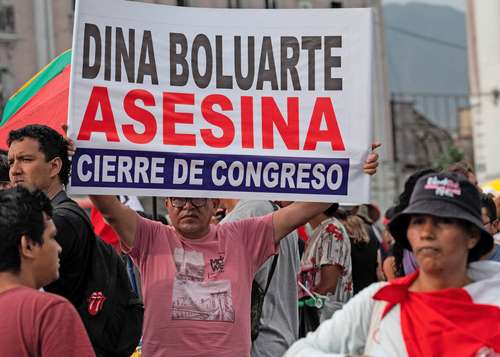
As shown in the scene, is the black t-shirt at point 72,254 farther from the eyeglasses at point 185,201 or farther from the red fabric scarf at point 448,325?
the red fabric scarf at point 448,325

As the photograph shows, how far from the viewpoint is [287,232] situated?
5.69 metres

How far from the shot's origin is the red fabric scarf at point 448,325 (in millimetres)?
3785

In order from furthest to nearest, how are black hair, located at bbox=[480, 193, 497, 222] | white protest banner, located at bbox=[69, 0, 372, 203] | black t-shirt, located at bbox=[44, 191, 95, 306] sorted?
black hair, located at bbox=[480, 193, 497, 222]
white protest banner, located at bbox=[69, 0, 372, 203]
black t-shirt, located at bbox=[44, 191, 95, 306]

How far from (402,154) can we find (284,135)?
35907mm

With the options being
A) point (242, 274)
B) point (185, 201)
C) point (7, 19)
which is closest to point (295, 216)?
point (242, 274)

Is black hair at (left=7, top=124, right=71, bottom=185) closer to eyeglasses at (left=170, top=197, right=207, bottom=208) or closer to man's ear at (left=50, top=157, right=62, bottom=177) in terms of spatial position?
man's ear at (left=50, top=157, right=62, bottom=177)

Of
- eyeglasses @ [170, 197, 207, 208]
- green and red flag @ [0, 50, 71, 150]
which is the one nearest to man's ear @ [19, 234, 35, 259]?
eyeglasses @ [170, 197, 207, 208]

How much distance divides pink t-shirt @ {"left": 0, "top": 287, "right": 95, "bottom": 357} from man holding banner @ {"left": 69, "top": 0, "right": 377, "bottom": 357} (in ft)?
4.83

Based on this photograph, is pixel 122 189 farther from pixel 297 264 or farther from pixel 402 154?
pixel 402 154

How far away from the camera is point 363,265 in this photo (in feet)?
27.4

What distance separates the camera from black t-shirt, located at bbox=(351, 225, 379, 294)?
8352 mm

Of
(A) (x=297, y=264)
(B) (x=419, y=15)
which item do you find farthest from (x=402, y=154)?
(B) (x=419, y=15)

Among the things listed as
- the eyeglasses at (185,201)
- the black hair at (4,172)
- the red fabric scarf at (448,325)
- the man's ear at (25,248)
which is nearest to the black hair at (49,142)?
the eyeglasses at (185,201)

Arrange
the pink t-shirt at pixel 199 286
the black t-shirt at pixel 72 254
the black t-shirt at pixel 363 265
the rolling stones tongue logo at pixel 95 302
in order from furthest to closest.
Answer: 1. the black t-shirt at pixel 363 265
2. the pink t-shirt at pixel 199 286
3. the rolling stones tongue logo at pixel 95 302
4. the black t-shirt at pixel 72 254
